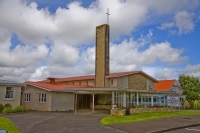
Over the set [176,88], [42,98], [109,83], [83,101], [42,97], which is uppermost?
[109,83]

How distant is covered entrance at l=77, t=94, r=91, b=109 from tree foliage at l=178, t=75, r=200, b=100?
81.3 feet

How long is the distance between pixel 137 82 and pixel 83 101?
8767mm

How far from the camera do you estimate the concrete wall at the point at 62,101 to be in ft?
85.7

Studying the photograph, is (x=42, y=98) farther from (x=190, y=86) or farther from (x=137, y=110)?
(x=190, y=86)

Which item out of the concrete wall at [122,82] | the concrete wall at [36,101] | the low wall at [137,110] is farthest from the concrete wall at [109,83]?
the concrete wall at [36,101]

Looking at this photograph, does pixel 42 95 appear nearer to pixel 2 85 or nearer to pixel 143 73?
pixel 2 85

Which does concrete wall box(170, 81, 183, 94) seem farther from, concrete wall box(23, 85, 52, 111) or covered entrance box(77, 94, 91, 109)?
concrete wall box(23, 85, 52, 111)

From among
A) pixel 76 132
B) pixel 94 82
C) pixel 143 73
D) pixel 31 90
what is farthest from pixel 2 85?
pixel 143 73

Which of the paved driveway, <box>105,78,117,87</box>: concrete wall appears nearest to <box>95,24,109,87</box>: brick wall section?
<box>105,78,117,87</box>: concrete wall

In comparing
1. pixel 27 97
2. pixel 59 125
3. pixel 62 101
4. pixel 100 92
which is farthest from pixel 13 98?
pixel 59 125

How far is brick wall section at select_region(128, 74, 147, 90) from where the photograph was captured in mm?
31681

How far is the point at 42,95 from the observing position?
26.9 m

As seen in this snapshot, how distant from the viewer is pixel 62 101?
1064 inches

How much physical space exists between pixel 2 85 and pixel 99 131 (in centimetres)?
1608
